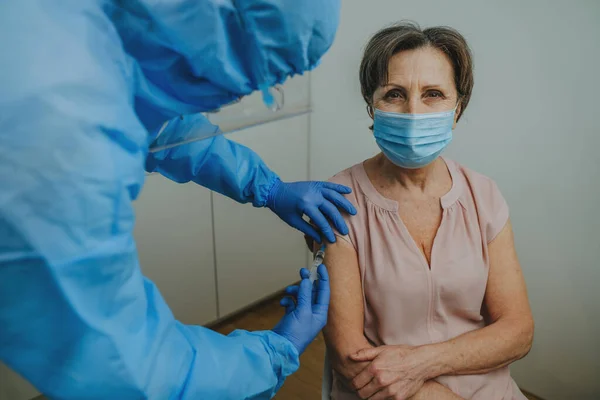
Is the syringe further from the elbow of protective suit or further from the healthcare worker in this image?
the healthcare worker

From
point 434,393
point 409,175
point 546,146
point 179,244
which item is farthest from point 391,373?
point 179,244

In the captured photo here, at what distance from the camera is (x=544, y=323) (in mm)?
2270

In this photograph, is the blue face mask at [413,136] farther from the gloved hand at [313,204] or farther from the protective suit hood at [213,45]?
the protective suit hood at [213,45]

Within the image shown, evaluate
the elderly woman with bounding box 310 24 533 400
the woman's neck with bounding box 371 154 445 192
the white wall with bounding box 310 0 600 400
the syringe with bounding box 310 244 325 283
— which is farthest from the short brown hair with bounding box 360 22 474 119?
the white wall with bounding box 310 0 600 400

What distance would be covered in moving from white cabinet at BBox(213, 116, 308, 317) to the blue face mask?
1282 millimetres

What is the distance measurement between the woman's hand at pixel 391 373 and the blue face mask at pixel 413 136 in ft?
1.57

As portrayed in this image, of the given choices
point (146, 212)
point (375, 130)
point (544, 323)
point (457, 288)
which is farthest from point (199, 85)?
point (544, 323)

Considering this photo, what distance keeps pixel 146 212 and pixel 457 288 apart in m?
1.47

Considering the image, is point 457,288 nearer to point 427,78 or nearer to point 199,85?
point 427,78

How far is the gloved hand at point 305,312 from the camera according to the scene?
1237mm

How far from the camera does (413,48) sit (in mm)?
1456

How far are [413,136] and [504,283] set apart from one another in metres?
0.46

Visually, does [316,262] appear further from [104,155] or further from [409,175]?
[104,155]

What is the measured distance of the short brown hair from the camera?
146cm
